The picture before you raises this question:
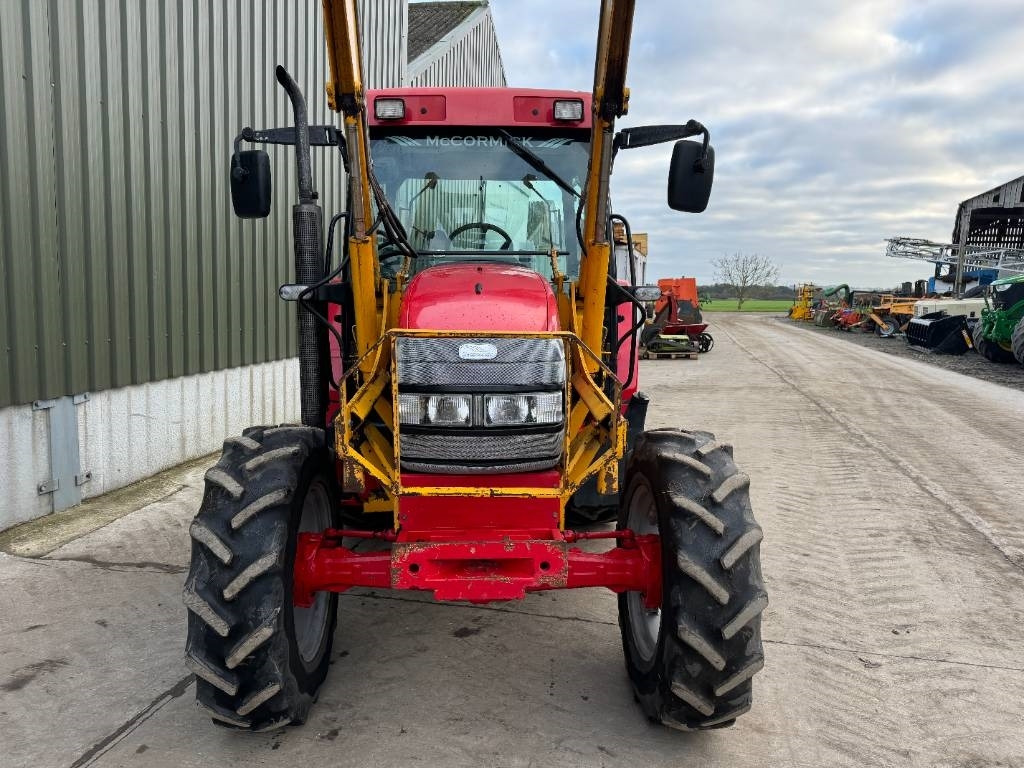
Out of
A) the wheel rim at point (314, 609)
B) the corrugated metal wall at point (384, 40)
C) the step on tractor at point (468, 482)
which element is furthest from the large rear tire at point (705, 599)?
the corrugated metal wall at point (384, 40)

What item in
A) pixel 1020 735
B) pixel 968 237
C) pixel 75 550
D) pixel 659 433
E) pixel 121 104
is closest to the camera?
pixel 1020 735

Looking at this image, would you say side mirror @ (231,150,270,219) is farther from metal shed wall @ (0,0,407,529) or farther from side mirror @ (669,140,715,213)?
metal shed wall @ (0,0,407,529)

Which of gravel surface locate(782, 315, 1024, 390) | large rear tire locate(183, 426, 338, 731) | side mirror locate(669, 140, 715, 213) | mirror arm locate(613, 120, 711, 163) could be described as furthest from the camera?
gravel surface locate(782, 315, 1024, 390)

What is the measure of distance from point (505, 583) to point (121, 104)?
16.3ft

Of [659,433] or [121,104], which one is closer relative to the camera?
[659,433]

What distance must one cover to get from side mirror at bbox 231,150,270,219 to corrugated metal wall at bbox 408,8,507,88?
9763 mm

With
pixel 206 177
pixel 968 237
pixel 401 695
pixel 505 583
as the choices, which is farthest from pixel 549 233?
pixel 968 237

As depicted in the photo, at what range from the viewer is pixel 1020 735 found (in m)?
2.83

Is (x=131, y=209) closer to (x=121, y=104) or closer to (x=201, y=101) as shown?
(x=121, y=104)

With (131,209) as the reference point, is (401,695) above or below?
below

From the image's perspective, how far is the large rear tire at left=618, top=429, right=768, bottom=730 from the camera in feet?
8.30

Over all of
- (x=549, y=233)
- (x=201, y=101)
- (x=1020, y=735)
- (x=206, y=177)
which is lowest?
(x=1020, y=735)

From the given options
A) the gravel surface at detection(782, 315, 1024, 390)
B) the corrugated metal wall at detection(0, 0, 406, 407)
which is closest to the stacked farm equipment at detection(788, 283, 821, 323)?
the gravel surface at detection(782, 315, 1024, 390)

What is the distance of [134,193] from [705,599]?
525 centimetres
